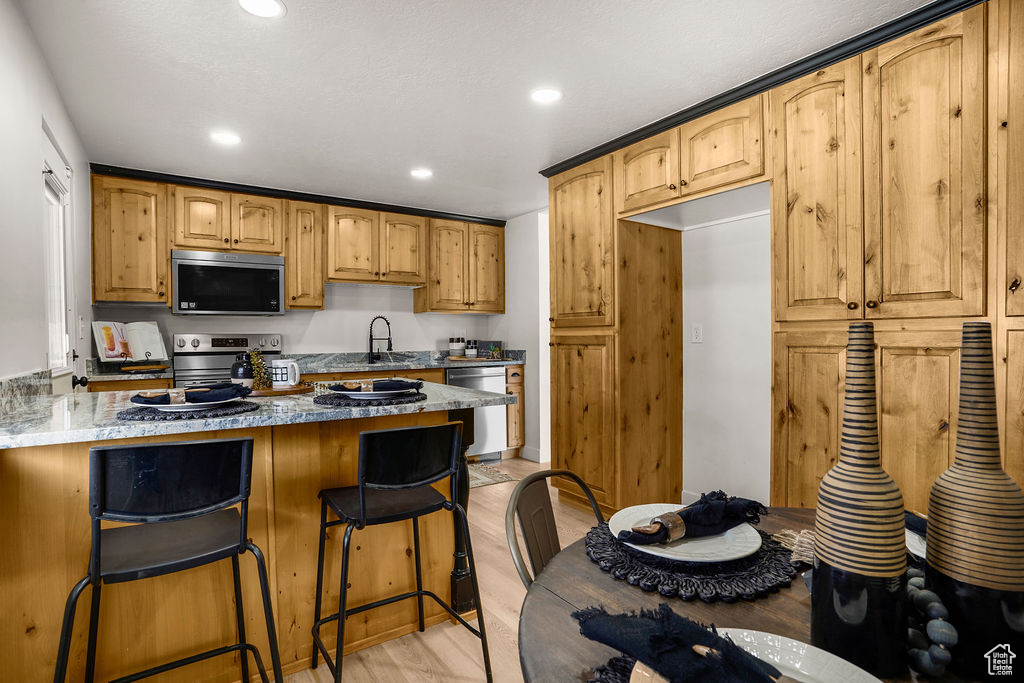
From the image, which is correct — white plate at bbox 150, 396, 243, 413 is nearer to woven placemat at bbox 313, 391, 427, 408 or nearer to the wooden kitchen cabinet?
woven placemat at bbox 313, 391, 427, 408

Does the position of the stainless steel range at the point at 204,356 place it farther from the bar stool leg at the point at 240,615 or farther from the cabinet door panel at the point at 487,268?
the bar stool leg at the point at 240,615

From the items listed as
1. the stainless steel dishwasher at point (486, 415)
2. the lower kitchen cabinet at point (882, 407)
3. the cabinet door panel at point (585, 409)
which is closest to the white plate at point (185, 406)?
the cabinet door panel at point (585, 409)

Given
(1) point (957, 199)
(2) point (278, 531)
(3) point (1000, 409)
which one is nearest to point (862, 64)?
(1) point (957, 199)

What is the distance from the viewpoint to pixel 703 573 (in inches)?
34.5

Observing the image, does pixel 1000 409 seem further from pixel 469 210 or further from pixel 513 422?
pixel 469 210

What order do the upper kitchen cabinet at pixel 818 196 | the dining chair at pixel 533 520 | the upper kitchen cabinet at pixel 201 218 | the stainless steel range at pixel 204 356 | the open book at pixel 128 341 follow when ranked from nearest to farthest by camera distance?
1. the dining chair at pixel 533 520
2. the upper kitchen cabinet at pixel 818 196
3. the open book at pixel 128 341
4. the upper kitchen cabinet at pixel 201 218
5. the stainless steel range at pixel 204 356

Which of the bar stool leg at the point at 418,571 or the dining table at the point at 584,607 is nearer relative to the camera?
the dining table at the point at 584,607

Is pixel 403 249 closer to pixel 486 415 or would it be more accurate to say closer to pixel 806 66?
pixel 486 415

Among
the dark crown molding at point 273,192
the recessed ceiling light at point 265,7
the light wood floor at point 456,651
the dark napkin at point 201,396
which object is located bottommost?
the light wood floor at point 456,651

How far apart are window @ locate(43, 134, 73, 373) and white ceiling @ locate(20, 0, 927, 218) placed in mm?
376

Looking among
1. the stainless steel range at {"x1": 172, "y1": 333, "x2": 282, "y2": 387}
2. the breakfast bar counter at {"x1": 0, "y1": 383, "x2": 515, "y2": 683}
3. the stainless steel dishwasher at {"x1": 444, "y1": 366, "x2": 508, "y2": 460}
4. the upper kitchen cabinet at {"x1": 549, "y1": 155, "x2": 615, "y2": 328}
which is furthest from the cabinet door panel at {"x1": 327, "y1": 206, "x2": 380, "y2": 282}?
the breakfast bar counter at {"x1": 0, "y1": 383, "x2": 515, "y2": 683}

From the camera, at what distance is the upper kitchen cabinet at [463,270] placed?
16.5 ft

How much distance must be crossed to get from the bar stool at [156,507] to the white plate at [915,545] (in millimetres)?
1456

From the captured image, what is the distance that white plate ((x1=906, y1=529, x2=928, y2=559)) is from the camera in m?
0.87
